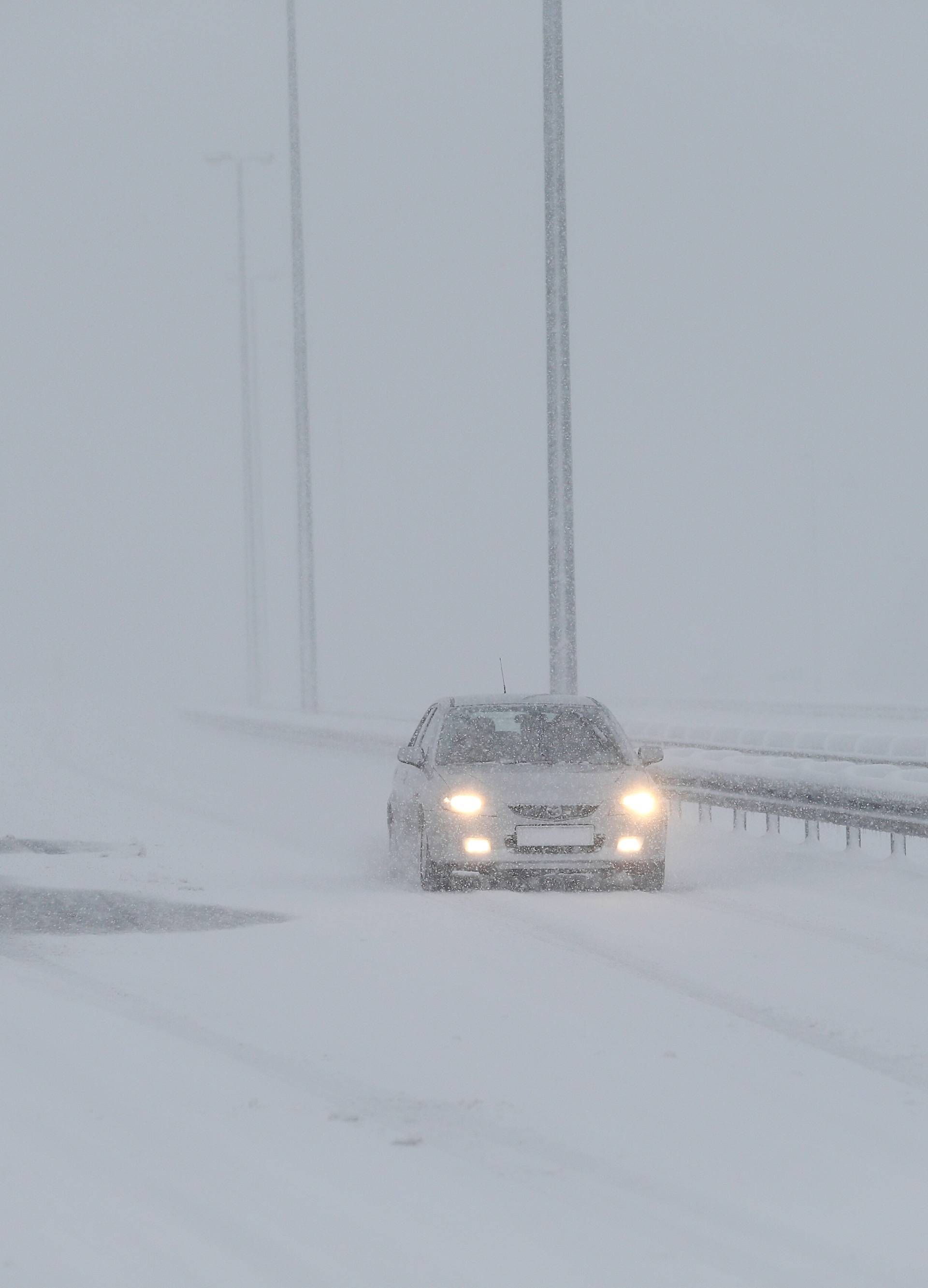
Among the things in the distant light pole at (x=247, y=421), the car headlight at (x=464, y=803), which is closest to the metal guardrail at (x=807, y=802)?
the car headlight at (x=464, y=803)

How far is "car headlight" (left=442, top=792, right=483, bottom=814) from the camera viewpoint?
41.4 ft

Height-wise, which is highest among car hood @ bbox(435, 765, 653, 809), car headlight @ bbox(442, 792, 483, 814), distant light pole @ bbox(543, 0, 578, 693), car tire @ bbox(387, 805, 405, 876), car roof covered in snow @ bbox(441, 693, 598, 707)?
distant light pole @ bbox(543, 0, 578, 693)

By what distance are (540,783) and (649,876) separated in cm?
92

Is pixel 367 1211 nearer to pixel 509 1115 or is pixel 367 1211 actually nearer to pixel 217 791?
pixel 509 1115

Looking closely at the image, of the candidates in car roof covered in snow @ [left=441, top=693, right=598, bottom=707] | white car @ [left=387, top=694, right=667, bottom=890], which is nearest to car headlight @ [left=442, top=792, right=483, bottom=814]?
white car @ [left=387, top=694, right=667, bottom=890]

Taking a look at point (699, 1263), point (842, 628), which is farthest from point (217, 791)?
point (842, 628)

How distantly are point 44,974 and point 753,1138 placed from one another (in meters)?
4.42

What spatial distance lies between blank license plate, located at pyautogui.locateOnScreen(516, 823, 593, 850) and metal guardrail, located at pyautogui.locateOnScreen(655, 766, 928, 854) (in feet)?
7.36

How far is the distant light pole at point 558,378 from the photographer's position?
21.6 m

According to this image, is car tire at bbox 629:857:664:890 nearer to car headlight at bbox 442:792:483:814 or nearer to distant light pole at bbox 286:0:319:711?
car headlight at bbox 442:792:483:814

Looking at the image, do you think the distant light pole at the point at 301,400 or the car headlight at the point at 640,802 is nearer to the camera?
the car headlight at the point at 640,802

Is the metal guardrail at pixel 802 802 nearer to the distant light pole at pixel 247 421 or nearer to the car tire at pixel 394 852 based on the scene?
the car tire at pixel 394 852

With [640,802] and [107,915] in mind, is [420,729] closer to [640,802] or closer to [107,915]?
[640,802]

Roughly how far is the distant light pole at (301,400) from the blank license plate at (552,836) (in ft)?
91.7
